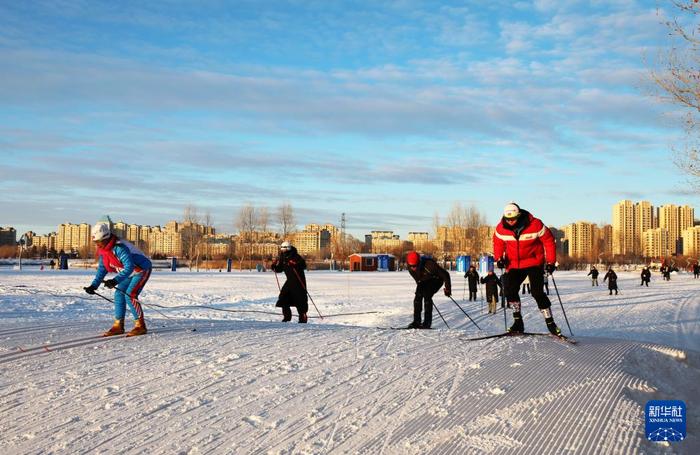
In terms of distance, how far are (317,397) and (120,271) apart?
4.42 m

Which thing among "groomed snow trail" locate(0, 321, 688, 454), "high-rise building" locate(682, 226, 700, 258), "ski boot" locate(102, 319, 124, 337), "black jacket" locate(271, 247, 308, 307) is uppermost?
"high-rise building" locate(682, 226, 700, 258)

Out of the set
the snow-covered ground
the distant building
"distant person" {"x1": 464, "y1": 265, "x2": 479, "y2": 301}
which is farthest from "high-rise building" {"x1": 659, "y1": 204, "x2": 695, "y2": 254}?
the distant building

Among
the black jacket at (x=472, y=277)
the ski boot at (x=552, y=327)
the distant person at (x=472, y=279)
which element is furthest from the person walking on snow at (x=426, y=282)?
the black jacket at (x=472, y=277)

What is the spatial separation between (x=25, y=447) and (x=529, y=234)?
21.3ft

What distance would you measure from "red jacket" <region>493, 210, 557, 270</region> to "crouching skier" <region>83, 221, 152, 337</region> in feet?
16.3

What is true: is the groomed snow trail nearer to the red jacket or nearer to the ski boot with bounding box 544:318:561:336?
the ski boot with bounding box 544:318:561:336

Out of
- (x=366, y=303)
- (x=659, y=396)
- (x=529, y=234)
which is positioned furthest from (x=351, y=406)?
(x=366, y=303)

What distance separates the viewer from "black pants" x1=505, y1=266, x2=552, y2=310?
8.52 m

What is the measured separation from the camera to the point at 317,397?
525 centimetres

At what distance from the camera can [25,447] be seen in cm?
414

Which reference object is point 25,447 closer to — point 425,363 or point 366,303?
point 425,363

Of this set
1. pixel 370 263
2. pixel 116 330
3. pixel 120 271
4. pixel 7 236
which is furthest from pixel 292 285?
pixel 7 236

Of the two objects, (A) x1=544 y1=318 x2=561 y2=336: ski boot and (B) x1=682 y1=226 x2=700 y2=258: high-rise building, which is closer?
(A) x1=544 y1=318 x2=561 y2=336: ski boot

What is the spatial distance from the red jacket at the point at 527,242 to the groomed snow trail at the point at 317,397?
4.34 feet
